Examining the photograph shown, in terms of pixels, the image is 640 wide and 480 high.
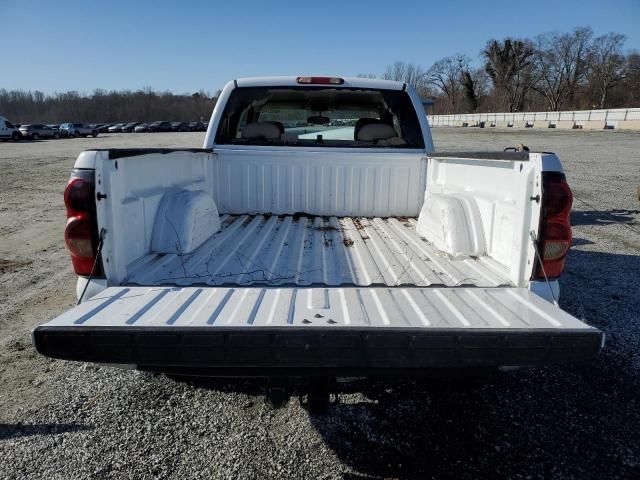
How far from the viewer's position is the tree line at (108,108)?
104m

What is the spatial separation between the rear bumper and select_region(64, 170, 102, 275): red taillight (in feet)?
1.72

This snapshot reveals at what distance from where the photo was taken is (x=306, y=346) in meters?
1.84

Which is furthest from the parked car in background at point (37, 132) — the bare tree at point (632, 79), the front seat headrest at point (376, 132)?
the bare tree at point (632, 79)

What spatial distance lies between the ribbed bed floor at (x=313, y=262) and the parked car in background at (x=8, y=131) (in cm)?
4747

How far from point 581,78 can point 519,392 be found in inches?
3683

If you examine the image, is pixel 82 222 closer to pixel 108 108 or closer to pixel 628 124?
pixel 628 124

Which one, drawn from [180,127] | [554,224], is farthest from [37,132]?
[554,224]

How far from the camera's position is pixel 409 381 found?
3408 mm

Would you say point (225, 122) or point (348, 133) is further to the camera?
point (348, 133)

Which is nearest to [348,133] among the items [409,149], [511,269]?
[409,149]

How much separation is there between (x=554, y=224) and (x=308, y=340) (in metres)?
1.37

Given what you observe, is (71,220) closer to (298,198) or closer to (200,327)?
(200,327)

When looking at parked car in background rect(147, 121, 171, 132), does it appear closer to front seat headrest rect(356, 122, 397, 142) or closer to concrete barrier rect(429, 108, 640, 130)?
concrete barrier rect(429, 108, 640, 130)

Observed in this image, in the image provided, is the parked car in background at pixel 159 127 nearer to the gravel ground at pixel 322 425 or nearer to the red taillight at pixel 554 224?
the gravel ground at pixel 322 425
